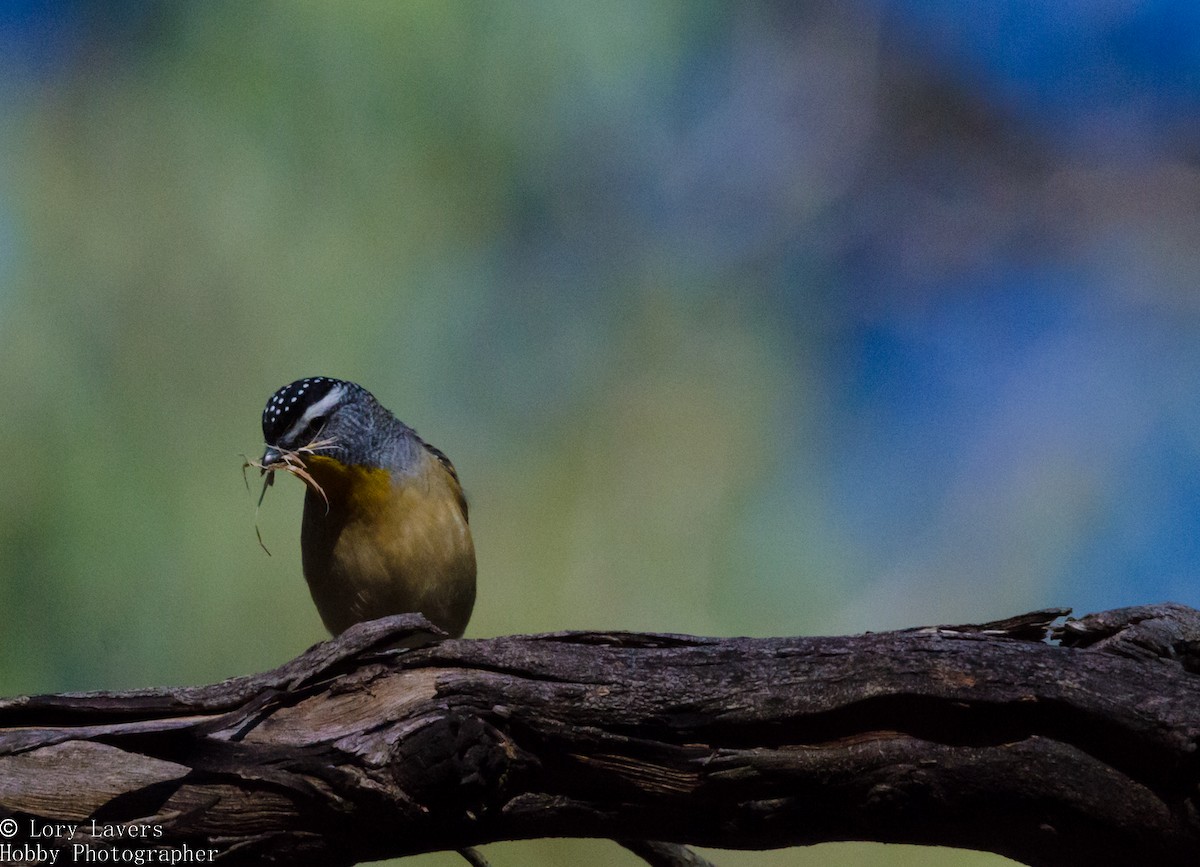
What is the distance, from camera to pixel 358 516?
3.15 metres

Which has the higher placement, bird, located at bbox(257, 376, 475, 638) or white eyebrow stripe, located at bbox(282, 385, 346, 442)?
white eyebrow stripe, located at bbox(282, 385, 346, 442)

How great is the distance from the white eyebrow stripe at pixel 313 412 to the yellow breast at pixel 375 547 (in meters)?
0.08

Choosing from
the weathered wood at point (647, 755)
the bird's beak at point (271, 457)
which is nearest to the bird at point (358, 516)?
the bird's beak at point (271, 457)

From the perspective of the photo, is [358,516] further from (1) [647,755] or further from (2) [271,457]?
(1) [647,755]

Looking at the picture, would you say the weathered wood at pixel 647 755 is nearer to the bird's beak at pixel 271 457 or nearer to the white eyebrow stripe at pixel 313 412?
the bird's beak at pixel 271 457

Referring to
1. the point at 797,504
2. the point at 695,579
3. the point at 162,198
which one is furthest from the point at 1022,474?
the point at 162,198

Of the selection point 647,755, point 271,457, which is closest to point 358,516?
point 271,457

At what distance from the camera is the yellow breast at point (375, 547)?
312cm

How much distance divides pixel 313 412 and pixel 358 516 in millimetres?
319

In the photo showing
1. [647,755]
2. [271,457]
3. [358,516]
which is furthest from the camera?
[358,516]

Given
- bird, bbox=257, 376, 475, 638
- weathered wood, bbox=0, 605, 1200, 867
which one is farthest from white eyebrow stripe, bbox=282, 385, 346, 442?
weathered wood, bbox=0, 605, 1200, 867

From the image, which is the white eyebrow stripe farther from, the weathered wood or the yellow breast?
the weathered wood

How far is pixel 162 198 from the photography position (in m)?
4.41

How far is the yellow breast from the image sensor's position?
10.2ft
